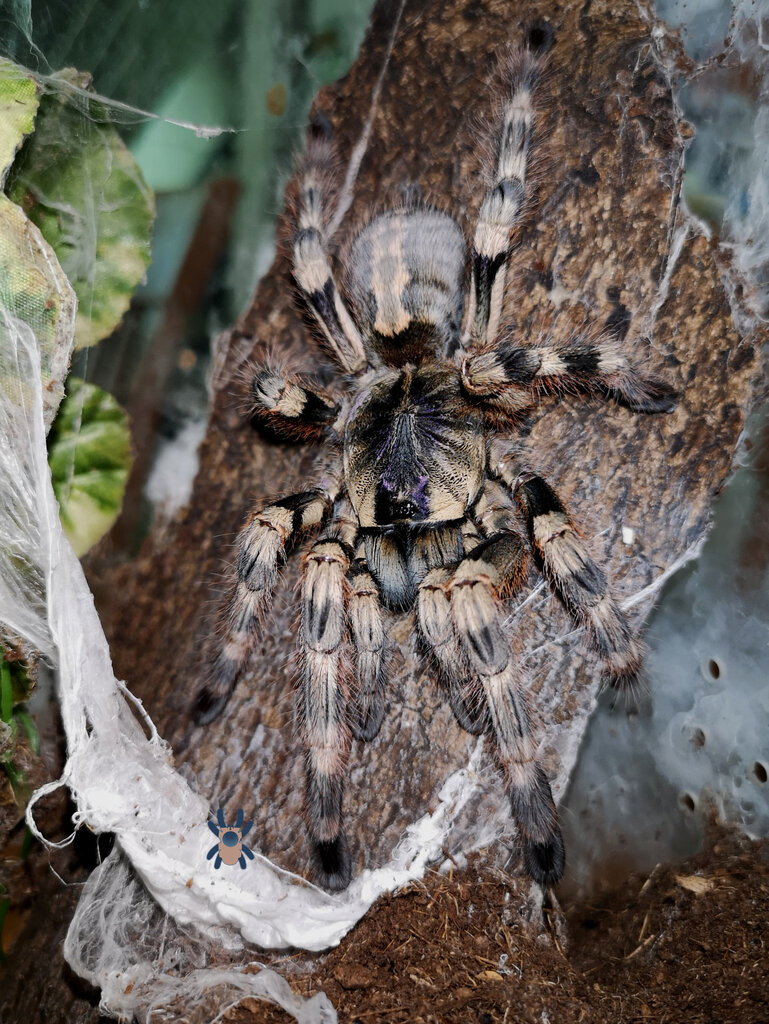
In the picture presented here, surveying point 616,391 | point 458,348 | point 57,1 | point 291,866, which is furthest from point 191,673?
point 57,1

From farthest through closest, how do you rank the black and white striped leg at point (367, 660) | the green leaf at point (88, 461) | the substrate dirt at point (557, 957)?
the green leaf at point (88, 461) < the black and white striped leg at point (367, 660) < the substrate dirt at point (557, 957)

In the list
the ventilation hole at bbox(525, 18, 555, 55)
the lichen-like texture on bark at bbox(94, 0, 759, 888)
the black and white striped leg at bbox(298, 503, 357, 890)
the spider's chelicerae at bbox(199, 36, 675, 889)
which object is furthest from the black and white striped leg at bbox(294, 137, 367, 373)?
the black and white striped leg at bbox(298, 503, 357, 890)

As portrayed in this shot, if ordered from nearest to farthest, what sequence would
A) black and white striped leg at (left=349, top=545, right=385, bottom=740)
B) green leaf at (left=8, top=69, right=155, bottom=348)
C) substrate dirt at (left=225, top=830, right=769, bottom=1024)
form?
substrate dirt at (left=225, top=830, right=769, bottom=1024), black and white striped leg at (left=349, top=545, right=385, bottom=740), green leaf at (left=8, top=69, right=155, bottom=348)

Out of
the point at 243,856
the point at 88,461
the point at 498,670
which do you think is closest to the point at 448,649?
the point at 498,670

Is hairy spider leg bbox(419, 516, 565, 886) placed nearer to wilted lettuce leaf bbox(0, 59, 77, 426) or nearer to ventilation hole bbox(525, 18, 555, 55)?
wilted lettuce leaf bbox(0, 59, 77, 426)

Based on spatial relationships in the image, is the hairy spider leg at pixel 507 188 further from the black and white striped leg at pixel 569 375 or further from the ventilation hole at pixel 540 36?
the black and white striped leg at pixel 569 375

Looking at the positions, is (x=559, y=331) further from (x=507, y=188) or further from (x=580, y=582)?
(x=580, y=582)

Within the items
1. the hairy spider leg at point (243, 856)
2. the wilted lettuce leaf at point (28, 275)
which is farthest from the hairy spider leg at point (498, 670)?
the wilted lettuce leaf at point (28, 275)
